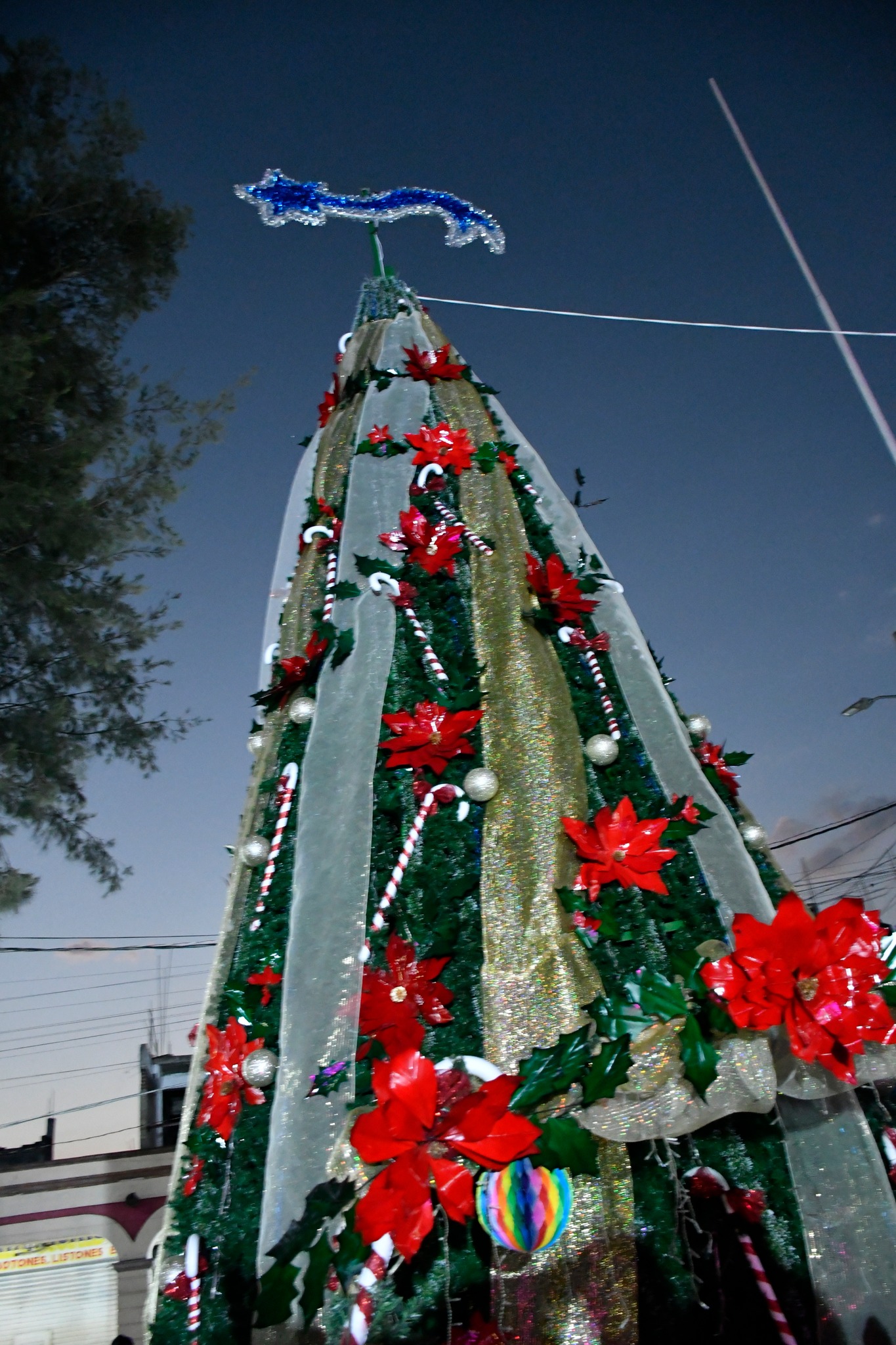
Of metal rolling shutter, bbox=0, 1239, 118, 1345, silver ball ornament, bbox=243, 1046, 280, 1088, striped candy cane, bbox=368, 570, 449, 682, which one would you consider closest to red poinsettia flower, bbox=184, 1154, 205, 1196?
silver ball ornament, bbox=243, 1046, 280, 1088

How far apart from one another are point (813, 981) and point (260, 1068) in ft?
2.10

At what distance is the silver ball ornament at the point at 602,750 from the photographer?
1.24m

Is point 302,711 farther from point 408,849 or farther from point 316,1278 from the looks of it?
point 316,1278

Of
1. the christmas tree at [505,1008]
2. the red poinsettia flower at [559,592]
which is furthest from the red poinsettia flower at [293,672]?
the red poinsettia flower at [559,592]

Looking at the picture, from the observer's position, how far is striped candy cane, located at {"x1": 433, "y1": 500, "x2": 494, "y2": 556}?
4.90 feet

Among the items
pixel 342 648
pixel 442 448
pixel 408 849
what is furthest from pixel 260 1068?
pixel 442 448

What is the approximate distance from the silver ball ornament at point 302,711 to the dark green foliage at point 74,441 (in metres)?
3.24

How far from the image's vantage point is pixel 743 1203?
1088 millimetres

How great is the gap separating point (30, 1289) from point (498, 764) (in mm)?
9629

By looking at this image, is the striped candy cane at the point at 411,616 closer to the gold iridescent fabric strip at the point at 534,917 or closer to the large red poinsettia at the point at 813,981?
the gold iridescent fabric strip at the point at 534,917

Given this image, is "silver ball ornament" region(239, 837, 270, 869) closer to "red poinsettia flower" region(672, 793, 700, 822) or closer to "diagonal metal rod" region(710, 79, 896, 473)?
"red poinsettia flower" region(672, 793, 700, 822)

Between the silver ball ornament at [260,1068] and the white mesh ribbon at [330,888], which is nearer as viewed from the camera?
the white mesh ribbon at [330,888]

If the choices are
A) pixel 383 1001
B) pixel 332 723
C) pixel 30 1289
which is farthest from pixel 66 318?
pixel 30 1289

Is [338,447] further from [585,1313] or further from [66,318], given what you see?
[66,318]
